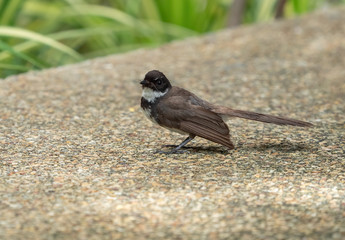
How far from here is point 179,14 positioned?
300 inches

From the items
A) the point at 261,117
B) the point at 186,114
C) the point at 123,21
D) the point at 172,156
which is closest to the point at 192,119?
the point at 186,114

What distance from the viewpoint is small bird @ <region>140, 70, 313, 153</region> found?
3.69 meters

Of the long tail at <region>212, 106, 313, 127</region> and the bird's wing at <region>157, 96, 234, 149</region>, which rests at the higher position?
the long tail at <region>212, 106, 313, 127</region>

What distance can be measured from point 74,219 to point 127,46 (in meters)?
4.72

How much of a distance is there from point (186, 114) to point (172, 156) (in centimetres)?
27

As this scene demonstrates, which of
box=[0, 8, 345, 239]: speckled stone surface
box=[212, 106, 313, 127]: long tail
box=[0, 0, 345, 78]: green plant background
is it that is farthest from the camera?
box=[0, 0, 345, 78]: green plant background

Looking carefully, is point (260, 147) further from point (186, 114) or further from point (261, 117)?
point (186, 114)

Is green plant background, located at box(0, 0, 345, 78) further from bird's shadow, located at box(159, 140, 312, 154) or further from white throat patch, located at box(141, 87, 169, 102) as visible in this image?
bird's shadow, located at box(159, 140, 312, 154)

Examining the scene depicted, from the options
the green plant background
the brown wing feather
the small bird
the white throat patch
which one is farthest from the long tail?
the green plant background

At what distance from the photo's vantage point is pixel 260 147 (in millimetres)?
3912

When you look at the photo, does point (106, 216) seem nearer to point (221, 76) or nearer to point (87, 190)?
point (87, 190)

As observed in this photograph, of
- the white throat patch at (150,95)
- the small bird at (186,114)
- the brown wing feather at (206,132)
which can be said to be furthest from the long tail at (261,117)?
the white throat patch at (150,95)

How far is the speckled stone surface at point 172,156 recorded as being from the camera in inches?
111

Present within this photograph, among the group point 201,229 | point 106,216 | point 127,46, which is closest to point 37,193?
point 106,216
